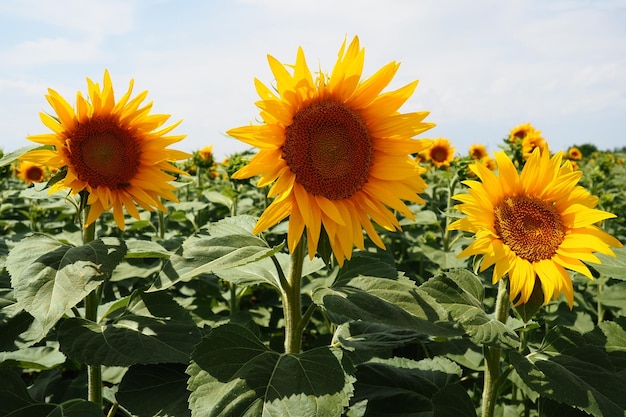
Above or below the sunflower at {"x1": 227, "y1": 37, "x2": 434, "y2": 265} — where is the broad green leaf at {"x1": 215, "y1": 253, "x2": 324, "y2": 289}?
below

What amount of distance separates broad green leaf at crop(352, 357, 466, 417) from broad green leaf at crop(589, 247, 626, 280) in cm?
74

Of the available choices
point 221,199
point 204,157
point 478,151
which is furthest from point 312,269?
point 478,151

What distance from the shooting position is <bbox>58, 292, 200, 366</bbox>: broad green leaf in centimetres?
183

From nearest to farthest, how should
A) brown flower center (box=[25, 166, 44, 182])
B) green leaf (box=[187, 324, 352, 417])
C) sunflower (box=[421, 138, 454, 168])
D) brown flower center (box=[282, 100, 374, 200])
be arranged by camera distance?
green leaf (box=[187, 324, 352, 417]), brown flower center (box=[282, 100, 374, 200]), brown flower center (box=[25, 166, 44, 182]), sunflower (box=[421, 138, 454, 168])

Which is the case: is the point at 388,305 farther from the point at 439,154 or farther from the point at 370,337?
the point at 439,154

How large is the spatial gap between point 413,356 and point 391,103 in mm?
2281

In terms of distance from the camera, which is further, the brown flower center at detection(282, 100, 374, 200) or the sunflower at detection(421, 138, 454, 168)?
the sunflower at detection(421, 138, 454, 168)

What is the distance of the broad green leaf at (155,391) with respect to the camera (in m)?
1.82

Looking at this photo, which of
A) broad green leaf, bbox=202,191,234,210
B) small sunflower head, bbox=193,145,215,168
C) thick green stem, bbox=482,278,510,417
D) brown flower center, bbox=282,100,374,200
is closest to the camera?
brown flower center, bbox=282,100,374,200

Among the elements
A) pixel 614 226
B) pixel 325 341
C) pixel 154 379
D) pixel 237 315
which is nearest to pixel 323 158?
pixel 154 379

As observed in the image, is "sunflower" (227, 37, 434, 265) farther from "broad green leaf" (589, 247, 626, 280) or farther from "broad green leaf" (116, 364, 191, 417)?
"broad green leaf" (589, 247, 626, 280)

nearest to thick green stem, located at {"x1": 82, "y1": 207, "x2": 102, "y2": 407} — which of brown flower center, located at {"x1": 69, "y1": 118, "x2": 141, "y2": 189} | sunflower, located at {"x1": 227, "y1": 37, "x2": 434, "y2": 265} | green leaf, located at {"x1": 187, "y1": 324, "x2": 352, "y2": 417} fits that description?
brown flower center, located at {"x1": 69, "y1": 118, "x2": 141, "y2": 189}

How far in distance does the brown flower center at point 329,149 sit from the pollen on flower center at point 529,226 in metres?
0.62

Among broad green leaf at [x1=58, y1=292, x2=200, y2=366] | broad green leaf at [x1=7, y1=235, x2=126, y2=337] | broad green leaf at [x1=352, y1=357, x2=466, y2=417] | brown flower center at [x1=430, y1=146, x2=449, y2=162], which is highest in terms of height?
brown flower center at [x1=430, y1=146, x2=449, y2=162]
